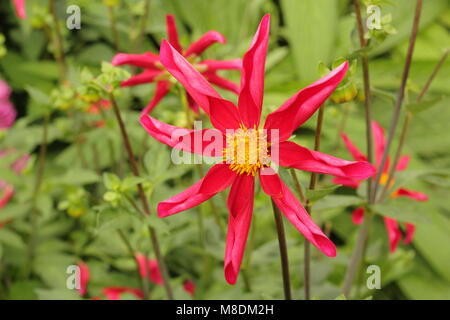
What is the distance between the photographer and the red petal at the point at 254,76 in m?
0.46

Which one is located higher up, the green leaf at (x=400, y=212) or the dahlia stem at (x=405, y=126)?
the dahlia stem at (x=405, y=126)

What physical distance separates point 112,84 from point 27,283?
21.1 inches

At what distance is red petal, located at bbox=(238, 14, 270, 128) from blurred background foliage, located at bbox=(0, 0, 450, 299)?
0.06m

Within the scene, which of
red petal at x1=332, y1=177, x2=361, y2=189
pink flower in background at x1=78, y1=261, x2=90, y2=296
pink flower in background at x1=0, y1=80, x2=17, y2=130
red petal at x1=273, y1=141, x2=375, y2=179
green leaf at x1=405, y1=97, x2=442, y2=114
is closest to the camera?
red petal at x1=273, y1=141, x2=375, y2=179

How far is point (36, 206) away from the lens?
990 millimetres

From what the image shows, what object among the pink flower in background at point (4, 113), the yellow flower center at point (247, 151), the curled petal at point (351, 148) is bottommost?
the yellow flower center at point (247, 151)

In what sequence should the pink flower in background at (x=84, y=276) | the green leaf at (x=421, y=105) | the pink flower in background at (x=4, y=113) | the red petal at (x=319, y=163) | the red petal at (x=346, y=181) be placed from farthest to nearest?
the pink flower in background at (x=4, y=113) → the pink flower in background at (x=84, y=276) → the red petal at (x=346, y=181) → the green leaf at (x=421, y=105) → the red petal at (x=319, y=163)

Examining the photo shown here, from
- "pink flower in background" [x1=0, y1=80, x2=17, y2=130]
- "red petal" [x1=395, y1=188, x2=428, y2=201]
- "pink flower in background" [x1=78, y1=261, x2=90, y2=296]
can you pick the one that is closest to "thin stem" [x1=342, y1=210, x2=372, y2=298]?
"red petal" [x1=395, y1=188, x2=428, y2=201]

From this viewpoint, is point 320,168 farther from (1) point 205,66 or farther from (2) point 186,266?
(2) point 186,266

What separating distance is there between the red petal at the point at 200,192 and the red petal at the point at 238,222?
1 centimetres

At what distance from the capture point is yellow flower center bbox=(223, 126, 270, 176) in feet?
1.63

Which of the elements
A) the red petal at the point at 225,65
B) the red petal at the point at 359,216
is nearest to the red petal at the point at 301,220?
the red petal at the point at 225,65

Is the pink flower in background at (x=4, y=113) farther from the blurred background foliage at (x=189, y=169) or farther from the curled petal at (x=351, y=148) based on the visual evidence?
the curled petal at (x=351, y=148)

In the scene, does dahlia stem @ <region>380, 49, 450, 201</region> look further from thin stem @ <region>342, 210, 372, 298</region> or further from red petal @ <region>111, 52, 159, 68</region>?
red petal @ <region>111, 52, 159, 68</region>
